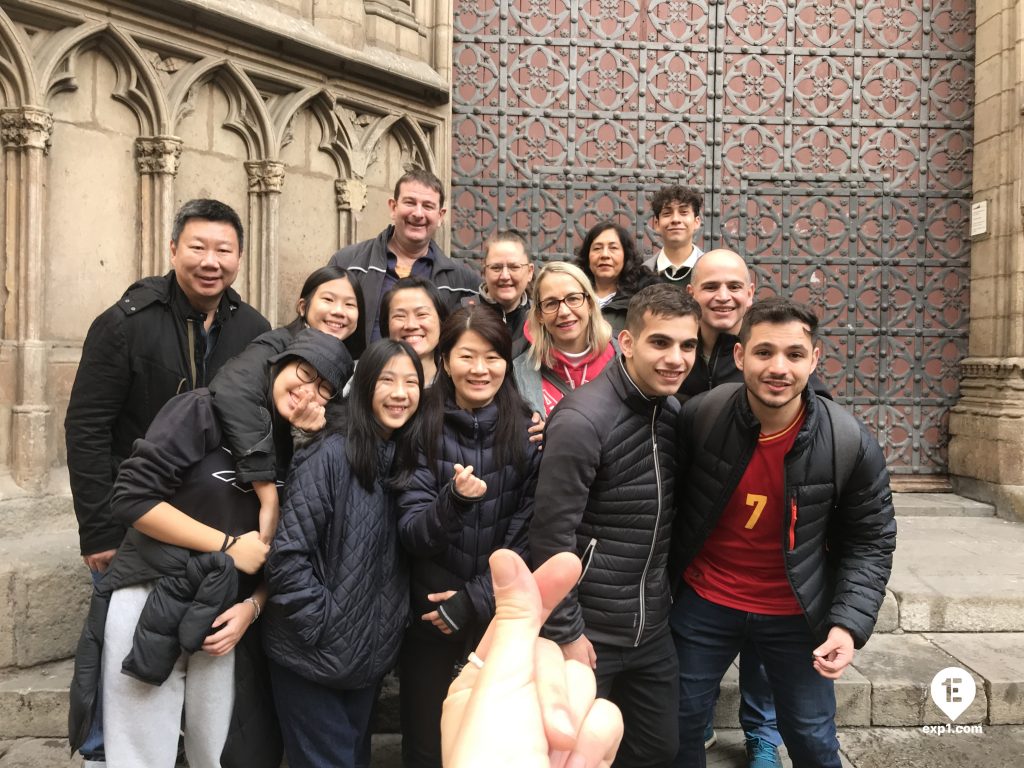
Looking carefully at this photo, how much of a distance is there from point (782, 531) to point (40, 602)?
9.13 ft

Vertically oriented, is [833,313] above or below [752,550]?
above

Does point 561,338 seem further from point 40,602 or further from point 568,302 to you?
point 40,602

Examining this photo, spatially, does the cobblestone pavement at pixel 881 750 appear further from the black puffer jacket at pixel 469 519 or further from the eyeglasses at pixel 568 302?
the eyeglasses at pixel 568 302

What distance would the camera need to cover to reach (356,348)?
8.96 feet

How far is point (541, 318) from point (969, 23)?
5038mm

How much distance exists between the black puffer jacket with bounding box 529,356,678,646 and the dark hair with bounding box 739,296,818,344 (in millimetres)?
333

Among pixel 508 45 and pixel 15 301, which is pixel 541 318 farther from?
pixel 508 45

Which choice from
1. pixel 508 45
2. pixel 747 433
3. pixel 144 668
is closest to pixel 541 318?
pixel 747 433

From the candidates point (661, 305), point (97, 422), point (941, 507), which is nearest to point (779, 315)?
point (661, 305)

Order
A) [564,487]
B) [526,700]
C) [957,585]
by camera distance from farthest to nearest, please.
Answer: [957,585]
[564,487]
[526,700]

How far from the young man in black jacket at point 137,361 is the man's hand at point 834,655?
2.00 m

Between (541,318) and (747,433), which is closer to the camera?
(747,433)

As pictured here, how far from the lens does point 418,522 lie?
216 centimetres

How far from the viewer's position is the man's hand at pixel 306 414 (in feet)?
7.25
